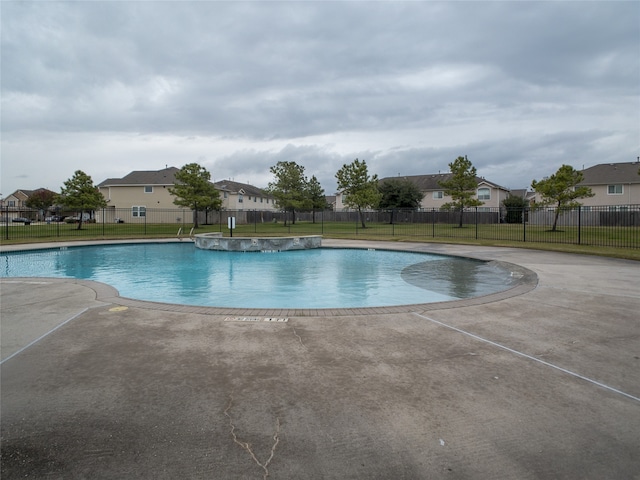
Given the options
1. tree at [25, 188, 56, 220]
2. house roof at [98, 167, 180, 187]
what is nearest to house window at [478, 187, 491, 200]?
house roof at [98, 167, 180, 187]

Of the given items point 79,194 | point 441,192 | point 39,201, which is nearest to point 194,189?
point 79,194

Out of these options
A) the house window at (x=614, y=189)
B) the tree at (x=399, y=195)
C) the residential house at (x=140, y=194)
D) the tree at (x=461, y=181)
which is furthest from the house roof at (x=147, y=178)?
the house window at (x=614, y=189)

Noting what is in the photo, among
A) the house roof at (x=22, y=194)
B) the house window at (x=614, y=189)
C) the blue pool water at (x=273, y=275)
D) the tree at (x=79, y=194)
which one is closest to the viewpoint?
the blue pool water at (x=273, y=275)

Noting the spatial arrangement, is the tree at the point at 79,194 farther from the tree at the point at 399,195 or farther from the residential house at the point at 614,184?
the residential house at the point at 614,184

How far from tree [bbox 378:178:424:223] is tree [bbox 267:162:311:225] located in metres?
10.1

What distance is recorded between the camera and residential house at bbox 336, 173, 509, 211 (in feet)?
172

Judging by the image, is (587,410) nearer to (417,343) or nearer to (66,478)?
(417,343)

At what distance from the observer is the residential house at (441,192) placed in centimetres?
5256

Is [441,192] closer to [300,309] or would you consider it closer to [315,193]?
[315,193]

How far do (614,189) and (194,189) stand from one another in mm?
44949

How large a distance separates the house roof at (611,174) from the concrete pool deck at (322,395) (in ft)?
151

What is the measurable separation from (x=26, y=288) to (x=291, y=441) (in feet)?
29.0

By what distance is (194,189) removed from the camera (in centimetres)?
4066

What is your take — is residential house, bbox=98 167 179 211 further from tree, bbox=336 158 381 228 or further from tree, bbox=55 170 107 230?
tree, bbox=336 158 381 228
